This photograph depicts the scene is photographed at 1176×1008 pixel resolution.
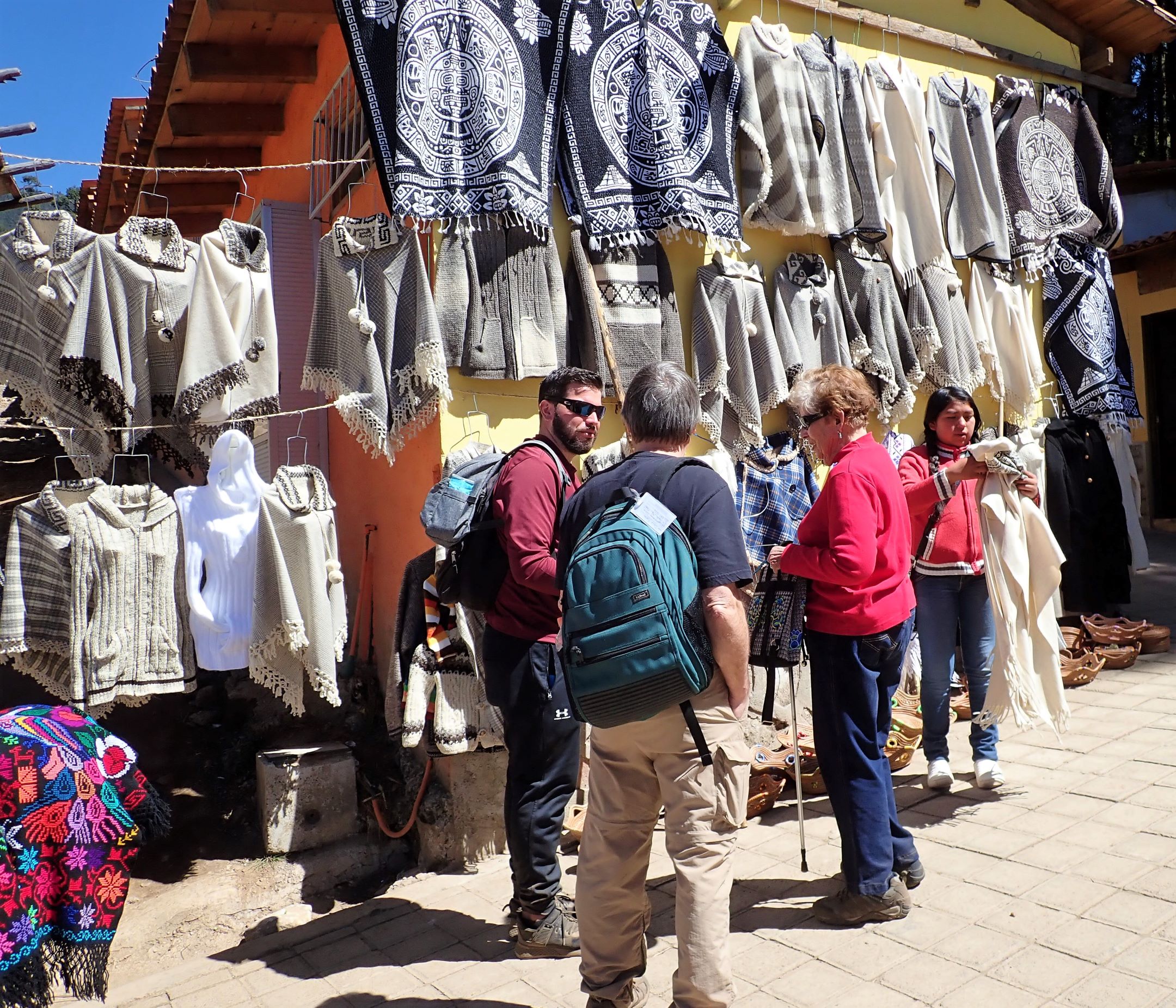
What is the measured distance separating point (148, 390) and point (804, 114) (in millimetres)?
3863

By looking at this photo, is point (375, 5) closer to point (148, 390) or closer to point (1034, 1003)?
point (148, 390)

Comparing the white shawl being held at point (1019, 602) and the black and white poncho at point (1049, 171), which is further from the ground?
the black and white poncho at point (1049, 171)

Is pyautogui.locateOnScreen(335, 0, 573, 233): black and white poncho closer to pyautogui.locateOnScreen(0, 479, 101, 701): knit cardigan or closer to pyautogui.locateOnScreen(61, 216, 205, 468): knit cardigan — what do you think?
pyautogui.locateOnScreen(61, 216, 205, 468): knit cardigan

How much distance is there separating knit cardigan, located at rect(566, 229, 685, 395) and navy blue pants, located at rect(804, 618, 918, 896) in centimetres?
192

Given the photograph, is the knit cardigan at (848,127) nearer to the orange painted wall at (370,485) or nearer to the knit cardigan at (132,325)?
the orange painted wall at (370,485)

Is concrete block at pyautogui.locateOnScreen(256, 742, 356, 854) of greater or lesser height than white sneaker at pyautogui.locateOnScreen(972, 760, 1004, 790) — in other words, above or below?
above

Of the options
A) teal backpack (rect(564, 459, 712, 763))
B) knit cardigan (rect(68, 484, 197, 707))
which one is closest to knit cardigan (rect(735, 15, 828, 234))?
teal backpack (rect(564, 459, 712, 763))

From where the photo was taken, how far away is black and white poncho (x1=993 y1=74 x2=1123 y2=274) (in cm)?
642

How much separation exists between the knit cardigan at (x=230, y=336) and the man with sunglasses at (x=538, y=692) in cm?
137

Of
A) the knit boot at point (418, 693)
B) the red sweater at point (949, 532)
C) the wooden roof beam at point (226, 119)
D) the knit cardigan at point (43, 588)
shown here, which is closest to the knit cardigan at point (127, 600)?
the knit cardigan at point (43, 588)

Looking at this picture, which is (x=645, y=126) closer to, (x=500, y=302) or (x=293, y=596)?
(x=500, y=302)

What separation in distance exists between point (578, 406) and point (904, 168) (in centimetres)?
385

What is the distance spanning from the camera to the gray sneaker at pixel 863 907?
10.3ft

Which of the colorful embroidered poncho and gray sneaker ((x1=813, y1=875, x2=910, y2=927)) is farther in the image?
gray sneaker ((x1=813, y1=875, x2=910, y2=927))
